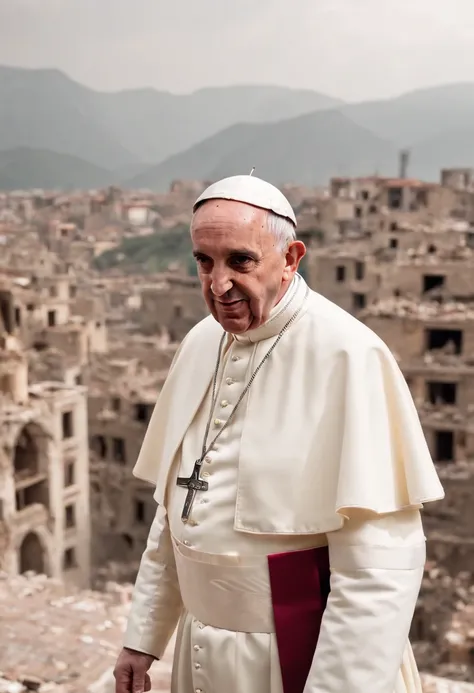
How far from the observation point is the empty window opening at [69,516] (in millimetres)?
19683

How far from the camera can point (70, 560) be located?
1989 centimetres

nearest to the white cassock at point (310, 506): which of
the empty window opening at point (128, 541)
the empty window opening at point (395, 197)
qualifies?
the empty window opening at point (128, 541)

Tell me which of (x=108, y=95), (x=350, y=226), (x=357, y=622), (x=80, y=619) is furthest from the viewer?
(x=108, y=95)

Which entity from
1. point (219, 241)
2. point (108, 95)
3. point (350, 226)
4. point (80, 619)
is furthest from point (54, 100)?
point (219, 241)

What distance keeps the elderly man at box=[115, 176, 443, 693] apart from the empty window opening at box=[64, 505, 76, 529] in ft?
55.7

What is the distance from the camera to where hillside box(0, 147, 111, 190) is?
204ft

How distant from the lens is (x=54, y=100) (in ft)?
191

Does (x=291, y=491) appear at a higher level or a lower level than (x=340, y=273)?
lower

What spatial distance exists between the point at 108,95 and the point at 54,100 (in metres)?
6.85

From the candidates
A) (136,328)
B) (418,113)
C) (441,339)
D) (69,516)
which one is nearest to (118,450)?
(69,516)

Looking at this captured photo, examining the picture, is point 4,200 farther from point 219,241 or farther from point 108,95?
point 219,241

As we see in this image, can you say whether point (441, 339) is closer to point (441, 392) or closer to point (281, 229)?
point (441, 392)

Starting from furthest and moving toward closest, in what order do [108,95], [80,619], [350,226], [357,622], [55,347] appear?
[108,95] → [350,226] → [55,347] → [80,619] → [357,622]

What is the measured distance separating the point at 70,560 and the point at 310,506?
18.0 metres
